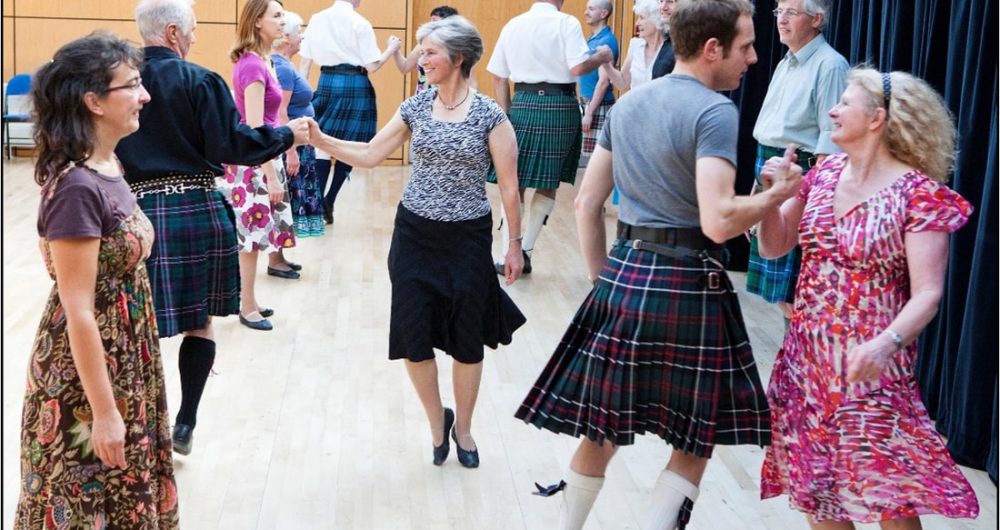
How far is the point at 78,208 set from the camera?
223 centimetres

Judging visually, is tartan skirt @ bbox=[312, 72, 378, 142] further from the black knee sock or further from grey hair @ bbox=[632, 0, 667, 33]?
the black knee sock

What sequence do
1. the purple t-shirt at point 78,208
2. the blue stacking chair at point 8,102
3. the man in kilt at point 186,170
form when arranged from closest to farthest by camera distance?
the purple t-shirt at point 78,208, the man in kilt at point 186,170, the blue stacking chair at point 8,102

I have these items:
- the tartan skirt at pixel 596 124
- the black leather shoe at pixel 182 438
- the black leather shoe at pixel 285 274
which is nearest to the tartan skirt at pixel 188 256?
Answer: the black leather shoe at pixel 182 438

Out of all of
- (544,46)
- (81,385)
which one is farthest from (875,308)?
(544,46)

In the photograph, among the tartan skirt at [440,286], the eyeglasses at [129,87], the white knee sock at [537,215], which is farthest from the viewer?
the white knee sock at [537,215]

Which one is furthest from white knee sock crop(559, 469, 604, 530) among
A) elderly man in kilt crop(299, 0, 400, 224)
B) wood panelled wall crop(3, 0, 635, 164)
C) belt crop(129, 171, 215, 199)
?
wood panelled wall crop(3, 0, 635, 164)

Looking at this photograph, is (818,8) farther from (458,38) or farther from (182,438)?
(182,438)

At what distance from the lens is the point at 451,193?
11.6 feet

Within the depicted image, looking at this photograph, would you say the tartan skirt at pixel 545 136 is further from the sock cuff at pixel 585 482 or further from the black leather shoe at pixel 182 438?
the sock cuff at pixel 585 482

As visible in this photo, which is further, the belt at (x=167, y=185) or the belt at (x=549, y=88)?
the belt at (x=549, y=88)

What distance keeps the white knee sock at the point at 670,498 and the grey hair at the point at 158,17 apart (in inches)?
75.5

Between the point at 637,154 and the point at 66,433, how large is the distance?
129 centimetres

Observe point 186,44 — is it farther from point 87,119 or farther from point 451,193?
point 87,119

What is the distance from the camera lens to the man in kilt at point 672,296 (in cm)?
252
